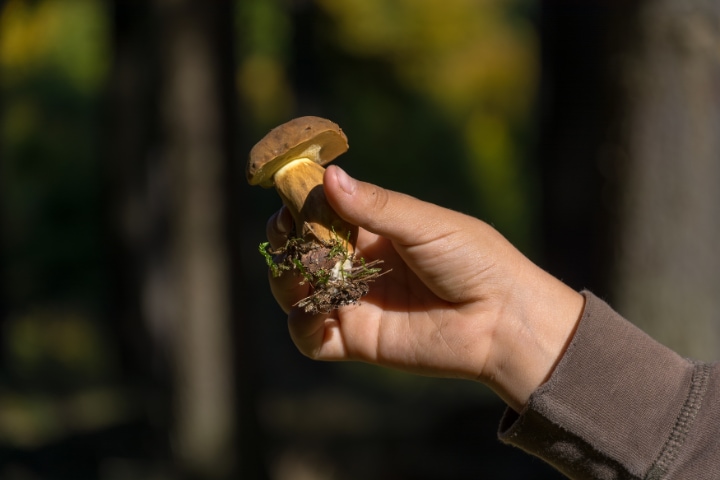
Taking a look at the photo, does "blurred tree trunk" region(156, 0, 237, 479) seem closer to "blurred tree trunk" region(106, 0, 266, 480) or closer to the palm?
"blurred tree trunk" region(106, 0, 266, 480)

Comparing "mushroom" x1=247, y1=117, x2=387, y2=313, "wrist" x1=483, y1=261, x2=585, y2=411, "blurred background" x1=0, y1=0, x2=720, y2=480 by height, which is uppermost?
"mushroom" x1=247, y1=117, x2=387, y2=313

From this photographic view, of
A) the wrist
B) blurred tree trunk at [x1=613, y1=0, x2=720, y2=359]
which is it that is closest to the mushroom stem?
the wrist

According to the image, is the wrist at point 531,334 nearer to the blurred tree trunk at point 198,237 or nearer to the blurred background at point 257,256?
the blurred background at point 257,256

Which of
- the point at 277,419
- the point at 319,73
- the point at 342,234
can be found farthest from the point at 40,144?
the point at 342,234

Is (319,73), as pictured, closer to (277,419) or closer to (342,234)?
(277,419)

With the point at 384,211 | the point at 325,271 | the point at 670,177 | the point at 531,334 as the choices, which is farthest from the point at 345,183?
the point at 670,177
